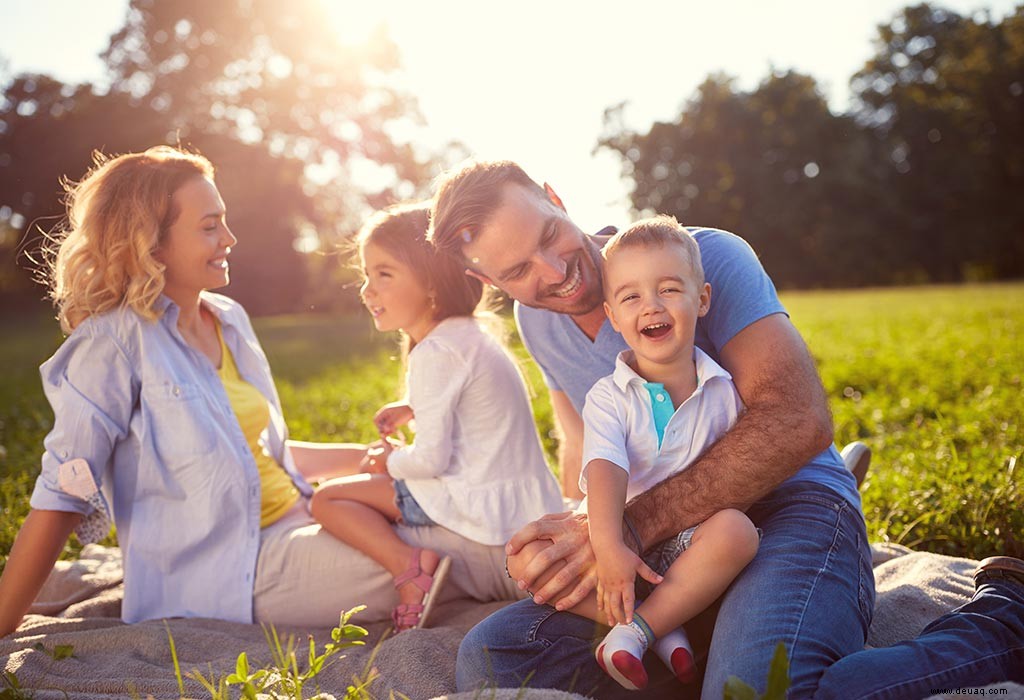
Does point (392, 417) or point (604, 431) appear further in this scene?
point (392, 417)

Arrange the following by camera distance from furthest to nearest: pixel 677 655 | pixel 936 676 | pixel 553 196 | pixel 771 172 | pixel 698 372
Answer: pixel 771 172
pixel 553 196
pixel 698 372
pixel 677 655
pixel 936 676

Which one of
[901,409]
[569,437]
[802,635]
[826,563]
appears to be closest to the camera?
[802,635]

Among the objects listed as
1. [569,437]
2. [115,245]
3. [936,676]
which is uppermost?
[115,245]

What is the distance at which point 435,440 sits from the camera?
3143 millimetres

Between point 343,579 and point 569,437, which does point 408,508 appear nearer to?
point 343,579

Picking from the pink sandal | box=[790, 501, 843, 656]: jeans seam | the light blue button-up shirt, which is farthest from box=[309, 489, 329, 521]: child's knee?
box=[790, 501, 843, 656]: jeans seam

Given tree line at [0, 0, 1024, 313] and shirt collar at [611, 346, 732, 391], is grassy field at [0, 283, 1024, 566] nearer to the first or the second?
shirt collar at [611, 346, 732, 391]

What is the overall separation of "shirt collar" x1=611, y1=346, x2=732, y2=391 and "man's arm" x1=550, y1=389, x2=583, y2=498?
79 centimetres

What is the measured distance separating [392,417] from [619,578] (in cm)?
160

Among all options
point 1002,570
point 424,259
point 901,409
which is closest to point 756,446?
point 1002,570

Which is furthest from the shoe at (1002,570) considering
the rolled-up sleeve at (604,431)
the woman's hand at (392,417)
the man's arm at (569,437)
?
the woman's hand at (392,417)

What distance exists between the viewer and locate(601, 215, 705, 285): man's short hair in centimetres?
256

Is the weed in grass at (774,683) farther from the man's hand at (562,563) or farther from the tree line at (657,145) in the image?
the tree line at (657,145)

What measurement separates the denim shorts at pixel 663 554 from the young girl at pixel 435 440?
0.78 metres
